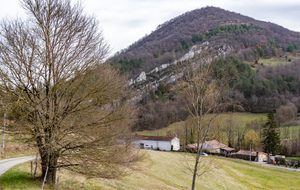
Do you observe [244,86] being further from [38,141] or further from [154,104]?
[38,141]

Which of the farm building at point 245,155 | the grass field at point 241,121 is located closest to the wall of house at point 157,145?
the grass field at point 241,121

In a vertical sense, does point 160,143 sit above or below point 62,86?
below

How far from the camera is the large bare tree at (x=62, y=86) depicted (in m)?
8.27

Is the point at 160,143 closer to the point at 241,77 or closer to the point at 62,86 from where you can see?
the point at 241,77

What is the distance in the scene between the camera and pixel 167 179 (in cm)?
2316

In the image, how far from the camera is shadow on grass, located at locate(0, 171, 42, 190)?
8.81 metres

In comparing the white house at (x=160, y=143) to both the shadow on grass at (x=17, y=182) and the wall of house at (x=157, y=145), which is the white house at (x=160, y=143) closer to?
the wall of house at (x=157, y=145)

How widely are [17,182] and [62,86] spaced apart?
469 cm

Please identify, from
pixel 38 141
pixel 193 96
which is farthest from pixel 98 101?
pixel 193 96

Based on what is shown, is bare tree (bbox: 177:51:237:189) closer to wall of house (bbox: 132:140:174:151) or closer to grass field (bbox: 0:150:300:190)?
grass field (bbox: 0:150:300:190)

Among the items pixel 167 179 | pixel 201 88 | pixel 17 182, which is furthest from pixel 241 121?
pixel 17 182

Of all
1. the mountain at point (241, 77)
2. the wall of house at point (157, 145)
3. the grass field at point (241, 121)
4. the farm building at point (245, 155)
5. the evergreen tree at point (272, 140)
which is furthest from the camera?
the mountain at point (241, 77)

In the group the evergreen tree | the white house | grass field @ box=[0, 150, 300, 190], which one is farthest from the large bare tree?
the evergreen tree

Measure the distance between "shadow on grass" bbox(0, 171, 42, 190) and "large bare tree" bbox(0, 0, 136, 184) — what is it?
2.19 ft
